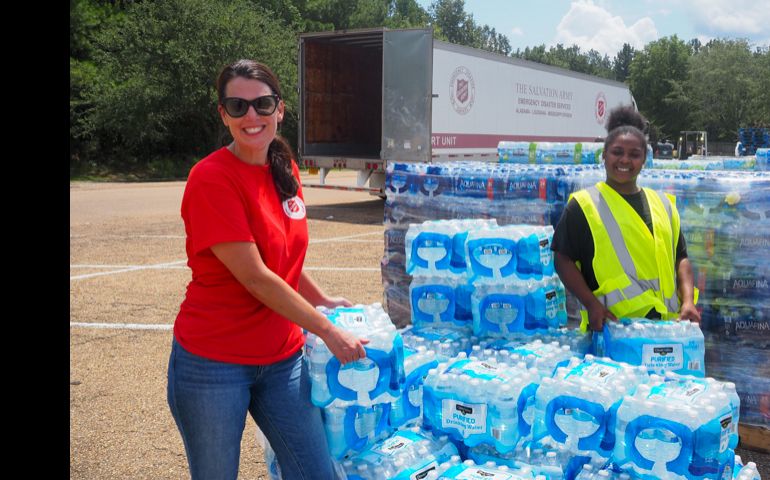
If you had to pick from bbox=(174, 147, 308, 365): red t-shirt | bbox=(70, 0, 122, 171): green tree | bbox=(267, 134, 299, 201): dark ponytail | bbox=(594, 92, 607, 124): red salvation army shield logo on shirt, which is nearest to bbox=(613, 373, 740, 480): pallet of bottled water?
bbox=(174, 147, 308, 365): red t-shirt

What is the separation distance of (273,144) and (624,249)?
2152 millimetres

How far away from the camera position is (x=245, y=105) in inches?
109

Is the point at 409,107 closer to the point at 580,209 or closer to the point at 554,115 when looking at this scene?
the point at 554,115

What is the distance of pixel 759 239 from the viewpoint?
482 centimetres

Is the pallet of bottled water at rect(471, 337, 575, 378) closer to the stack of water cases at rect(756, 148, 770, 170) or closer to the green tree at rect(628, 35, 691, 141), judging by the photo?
the stack of water cases at rect(756, 148, 770, 170)

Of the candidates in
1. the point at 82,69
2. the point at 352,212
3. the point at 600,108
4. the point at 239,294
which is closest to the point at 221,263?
the point at 239,294

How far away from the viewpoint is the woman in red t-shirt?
104 inches

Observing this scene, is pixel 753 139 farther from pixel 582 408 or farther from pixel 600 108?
pixel 582 408

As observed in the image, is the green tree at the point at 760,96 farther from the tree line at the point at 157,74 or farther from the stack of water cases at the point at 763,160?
the stack of water cases at the point at 763,160

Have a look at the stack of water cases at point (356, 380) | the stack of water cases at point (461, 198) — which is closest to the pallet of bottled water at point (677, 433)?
the stack of water cases at point (356, 380)

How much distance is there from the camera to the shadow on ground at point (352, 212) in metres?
16.4
